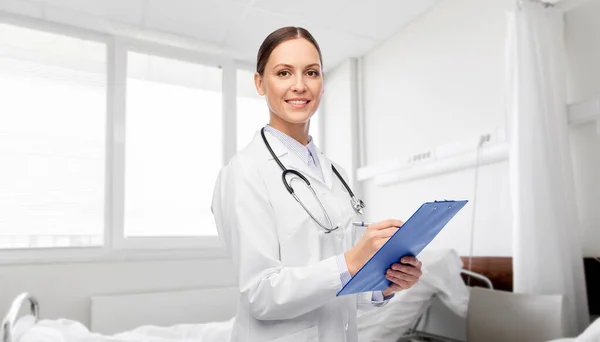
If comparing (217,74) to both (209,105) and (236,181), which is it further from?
(236,181)

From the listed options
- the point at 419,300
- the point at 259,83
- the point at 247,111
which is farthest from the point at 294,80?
the point at 247,111

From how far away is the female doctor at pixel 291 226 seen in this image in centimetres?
88

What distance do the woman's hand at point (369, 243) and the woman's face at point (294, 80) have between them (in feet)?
1.07

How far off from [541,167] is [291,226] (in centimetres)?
162

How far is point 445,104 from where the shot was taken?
316cm

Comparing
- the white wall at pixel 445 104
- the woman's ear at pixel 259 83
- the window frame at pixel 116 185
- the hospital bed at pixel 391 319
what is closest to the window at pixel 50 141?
the window frame at pixel 116 185

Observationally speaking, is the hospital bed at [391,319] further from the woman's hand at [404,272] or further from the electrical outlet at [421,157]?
the woman's hand at [404,272]

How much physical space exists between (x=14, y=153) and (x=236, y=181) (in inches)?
114

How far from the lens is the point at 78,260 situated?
331 centimetres

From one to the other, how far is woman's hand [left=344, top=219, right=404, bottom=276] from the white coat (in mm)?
32

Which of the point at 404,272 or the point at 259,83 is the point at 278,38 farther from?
the point at 404,272

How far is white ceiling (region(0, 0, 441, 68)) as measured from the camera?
3.23 m

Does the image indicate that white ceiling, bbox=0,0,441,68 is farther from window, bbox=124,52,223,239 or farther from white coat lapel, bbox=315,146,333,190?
white coat lapel, bbox=315,146,333,190

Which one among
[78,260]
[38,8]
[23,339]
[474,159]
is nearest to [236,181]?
[23,339]
